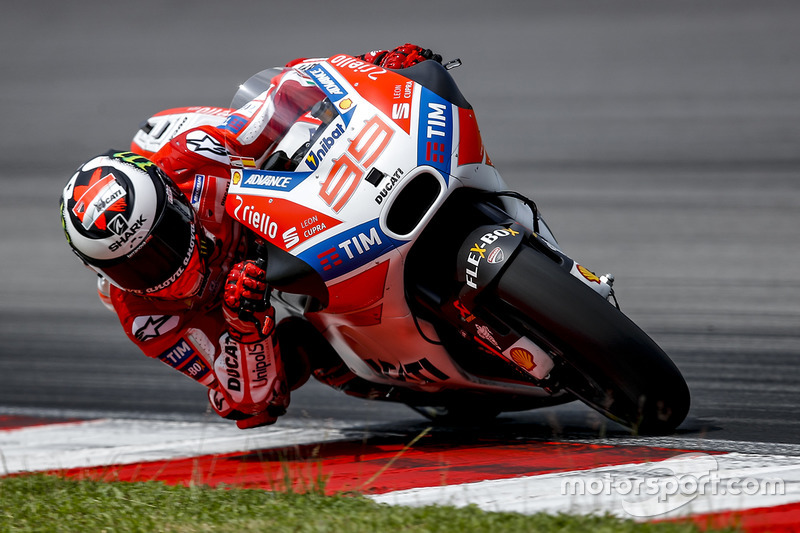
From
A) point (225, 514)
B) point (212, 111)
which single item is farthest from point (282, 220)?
point (225, 514)

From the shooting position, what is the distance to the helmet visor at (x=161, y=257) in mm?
3920

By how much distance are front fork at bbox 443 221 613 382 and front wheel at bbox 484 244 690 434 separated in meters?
0.04

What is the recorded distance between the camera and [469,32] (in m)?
12.5

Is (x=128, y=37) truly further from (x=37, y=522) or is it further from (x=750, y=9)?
(x=37, y=522)

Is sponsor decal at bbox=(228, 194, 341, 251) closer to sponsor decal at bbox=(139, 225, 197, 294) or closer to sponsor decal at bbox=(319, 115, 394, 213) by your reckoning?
sponsor decal at bbox=(319, 115, 394, 213)

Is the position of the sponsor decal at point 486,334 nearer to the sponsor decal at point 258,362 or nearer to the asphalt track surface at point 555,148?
the asphalt track surface at point 555,148

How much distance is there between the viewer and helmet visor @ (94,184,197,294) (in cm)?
392

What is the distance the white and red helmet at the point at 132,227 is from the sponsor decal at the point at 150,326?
0.22m

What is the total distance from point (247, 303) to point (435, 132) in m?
0.99

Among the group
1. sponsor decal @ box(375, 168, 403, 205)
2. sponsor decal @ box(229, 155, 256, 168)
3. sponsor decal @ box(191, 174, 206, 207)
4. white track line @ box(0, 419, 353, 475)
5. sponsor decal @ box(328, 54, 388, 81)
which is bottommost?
white track line @ box(0, 419, 353, 475)

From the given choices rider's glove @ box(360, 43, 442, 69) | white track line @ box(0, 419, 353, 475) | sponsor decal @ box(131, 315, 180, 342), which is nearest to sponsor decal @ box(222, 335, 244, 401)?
sponsor decal @ box(131, 315, 180, 342)

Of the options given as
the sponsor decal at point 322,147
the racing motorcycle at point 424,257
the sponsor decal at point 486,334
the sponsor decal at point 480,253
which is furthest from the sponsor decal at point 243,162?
the sponsor decal at point 486,334

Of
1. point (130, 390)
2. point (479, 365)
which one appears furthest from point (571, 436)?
point (130, 390)

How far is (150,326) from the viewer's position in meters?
4.23
